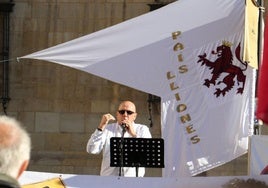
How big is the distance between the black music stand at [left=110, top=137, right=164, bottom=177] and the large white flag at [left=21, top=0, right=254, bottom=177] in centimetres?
45

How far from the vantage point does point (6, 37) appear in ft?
40.5

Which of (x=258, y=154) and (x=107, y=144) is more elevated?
(x=107, y=144)

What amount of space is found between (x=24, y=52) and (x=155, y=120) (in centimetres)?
247

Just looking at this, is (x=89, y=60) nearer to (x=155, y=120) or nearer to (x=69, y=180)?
(x=69, y=180)

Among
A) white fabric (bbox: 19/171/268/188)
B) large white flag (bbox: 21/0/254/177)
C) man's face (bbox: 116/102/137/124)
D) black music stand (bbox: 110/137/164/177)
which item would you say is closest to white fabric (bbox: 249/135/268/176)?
white fabric (bbox: 19/171/268/188)

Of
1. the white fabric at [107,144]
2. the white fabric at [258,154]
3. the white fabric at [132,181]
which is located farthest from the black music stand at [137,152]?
the white fabric at [132,181]

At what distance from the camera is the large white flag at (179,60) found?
743 cm

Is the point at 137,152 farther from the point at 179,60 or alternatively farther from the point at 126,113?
the point at 179,60

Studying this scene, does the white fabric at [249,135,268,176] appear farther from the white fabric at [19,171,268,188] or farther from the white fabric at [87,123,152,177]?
the white fabric at [87,123,152,177]

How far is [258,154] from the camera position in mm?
5848

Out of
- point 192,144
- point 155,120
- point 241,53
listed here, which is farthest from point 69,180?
point 155,120

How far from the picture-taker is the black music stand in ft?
A: 22.7

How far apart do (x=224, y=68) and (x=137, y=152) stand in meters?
1.36

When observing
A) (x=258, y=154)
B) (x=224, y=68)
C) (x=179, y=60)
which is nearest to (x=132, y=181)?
(x=258, y=154)
